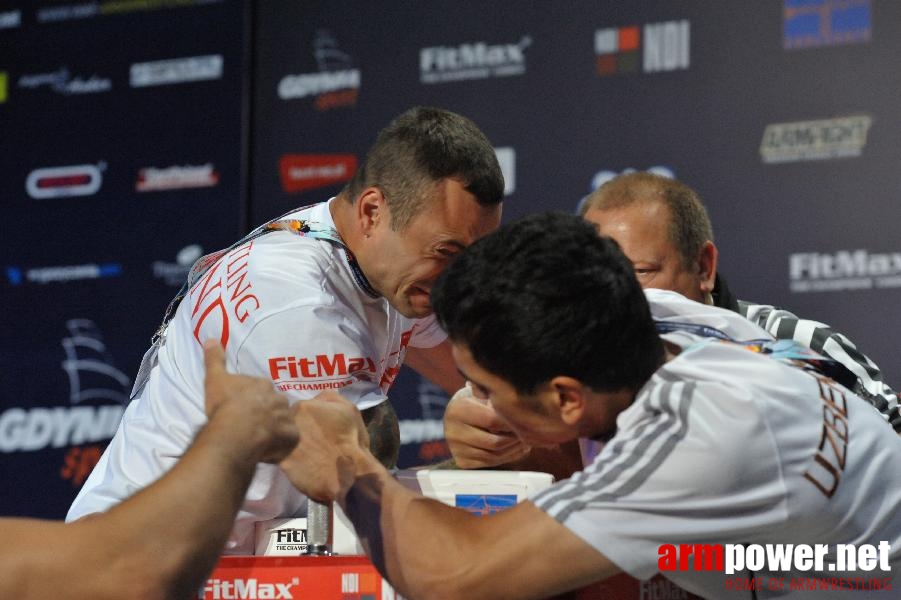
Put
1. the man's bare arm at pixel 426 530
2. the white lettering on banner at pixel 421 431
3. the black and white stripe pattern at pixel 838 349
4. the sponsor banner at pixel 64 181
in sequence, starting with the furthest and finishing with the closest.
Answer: the sponsor banner at pixel 64 181 < the white lettering on banner at pixel 421 431 < the black and white stripe pattern at pixel 838 349 < the man's bare arm at pixel 426 530

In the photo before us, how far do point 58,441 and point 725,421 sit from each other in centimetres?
318

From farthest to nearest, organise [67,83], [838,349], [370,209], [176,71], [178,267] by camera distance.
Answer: [67,83]
[176,71]
[178,267]
[838,349]
[370,209]

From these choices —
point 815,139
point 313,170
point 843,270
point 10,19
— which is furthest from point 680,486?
point 10,19

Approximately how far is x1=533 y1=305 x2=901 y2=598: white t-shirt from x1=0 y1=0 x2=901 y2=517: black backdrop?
1965 mm

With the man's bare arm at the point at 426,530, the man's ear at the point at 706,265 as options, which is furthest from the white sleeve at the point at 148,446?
the man's ear at the point at 706,265

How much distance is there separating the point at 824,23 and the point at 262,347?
2276 millimetres

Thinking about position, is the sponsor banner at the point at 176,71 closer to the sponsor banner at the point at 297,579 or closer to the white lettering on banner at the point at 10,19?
the white lettering on banner at the point at 10,19

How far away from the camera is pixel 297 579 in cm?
128

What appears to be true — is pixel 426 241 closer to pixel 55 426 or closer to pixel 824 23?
pixel 824 23

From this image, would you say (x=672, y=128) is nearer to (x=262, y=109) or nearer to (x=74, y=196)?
(x=262, y=109)

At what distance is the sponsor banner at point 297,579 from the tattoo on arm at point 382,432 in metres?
0.24

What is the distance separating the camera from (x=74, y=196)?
4020 millimetres

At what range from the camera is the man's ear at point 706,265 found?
2229 millimetres

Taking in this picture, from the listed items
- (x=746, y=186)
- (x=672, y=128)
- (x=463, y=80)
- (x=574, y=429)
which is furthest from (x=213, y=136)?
(x=574, y=429)
